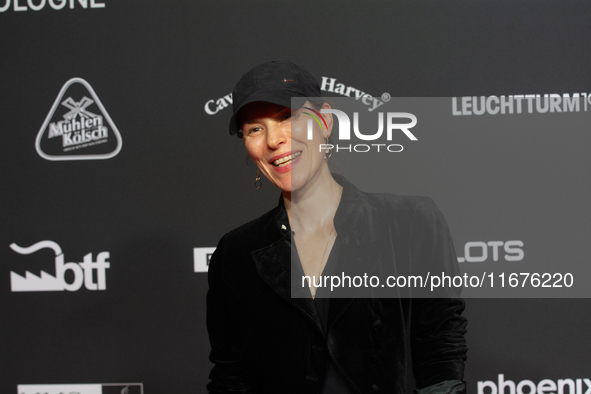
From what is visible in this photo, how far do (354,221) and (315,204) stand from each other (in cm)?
9

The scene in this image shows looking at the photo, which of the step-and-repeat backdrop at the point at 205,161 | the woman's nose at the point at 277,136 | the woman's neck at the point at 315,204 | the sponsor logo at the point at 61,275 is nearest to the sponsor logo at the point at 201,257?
the step-and-repeat backdrop at the point at 205,161

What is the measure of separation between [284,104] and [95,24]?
1.23 metres

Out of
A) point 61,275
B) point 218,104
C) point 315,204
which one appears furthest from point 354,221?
point 61,275

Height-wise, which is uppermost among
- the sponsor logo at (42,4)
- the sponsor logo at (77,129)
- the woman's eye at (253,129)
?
the sponsor logo at (42,4)

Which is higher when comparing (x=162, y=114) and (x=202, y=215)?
(x=162, y=114)

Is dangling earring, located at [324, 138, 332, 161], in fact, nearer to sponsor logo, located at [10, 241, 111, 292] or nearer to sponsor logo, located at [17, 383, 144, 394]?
sponsor logo, located at [10, 241, 111, 292]

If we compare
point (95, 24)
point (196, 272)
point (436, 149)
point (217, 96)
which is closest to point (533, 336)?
point (436, 149)

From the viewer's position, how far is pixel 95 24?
1.63 metres

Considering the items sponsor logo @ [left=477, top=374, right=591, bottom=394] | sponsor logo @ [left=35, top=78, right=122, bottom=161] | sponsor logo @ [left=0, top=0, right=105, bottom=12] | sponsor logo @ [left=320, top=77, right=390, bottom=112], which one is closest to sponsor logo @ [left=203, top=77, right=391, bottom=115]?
sponsor logo @ [left=320, top=77, right=390, bottom=112]

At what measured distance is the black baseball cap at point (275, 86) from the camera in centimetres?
78

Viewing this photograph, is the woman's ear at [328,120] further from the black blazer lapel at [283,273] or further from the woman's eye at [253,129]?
the black blazer lapel at [283,273]

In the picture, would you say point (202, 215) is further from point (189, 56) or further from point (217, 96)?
point (189, 56)

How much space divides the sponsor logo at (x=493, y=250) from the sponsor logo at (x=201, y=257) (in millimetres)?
932

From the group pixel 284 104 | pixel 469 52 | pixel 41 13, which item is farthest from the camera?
pixel 41 13
